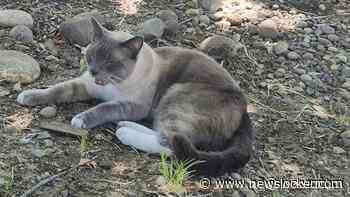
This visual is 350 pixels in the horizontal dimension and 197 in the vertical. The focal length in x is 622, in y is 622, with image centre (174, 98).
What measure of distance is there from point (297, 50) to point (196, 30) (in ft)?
2.80

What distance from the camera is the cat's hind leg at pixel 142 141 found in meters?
3.54

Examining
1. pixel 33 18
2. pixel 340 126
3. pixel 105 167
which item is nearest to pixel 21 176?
pixel 105 167

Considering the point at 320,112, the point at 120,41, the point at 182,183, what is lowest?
the point at 320,112

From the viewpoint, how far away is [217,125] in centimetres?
360

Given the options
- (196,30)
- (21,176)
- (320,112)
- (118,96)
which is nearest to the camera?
(21,176)

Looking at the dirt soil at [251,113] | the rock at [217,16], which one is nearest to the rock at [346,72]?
the dirt soil at [251,113]

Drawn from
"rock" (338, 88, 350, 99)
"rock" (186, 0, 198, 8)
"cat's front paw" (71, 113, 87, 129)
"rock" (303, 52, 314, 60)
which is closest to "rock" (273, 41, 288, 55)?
"rock" (303, 52, 314, 60)

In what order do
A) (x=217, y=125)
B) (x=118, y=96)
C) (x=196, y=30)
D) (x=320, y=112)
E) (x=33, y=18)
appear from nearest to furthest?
(x=217, y=125) < (x=118, y=96) < (x=320, y=112) < (x=33, y=18) < (x=196, y=30)

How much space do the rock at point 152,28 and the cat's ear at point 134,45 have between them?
100 centimetres

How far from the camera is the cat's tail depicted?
336 centimetres

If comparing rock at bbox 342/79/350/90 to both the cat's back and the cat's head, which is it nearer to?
the cat's back

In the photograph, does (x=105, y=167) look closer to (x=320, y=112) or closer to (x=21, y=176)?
(x=21, y=176)

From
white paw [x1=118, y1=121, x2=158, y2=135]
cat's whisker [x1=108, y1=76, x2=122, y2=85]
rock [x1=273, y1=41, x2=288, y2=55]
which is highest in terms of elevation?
cat's whisker [x1=108, y1=76, x2=122, y2=85]

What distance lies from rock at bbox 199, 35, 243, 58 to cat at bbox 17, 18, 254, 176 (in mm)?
692
